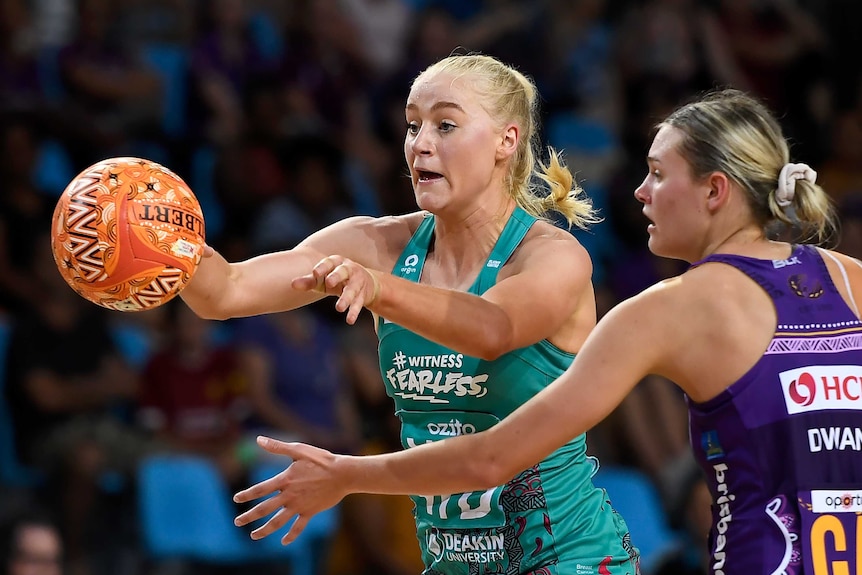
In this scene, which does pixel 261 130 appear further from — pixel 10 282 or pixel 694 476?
pixel 694 476

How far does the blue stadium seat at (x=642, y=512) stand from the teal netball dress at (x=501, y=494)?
3212mm

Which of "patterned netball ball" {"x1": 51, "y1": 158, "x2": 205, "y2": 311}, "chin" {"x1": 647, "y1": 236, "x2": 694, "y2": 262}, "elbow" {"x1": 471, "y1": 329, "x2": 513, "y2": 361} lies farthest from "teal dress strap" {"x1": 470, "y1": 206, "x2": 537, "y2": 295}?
"patterned netball ball" {"x1": 51, "y1": 158, "x2": 205, "y2": 311}

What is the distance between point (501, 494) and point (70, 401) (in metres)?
3.83

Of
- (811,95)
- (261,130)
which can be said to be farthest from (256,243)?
(811,95)

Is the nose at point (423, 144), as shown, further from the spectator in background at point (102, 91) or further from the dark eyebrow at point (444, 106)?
the spectator in background at point (102, 91)

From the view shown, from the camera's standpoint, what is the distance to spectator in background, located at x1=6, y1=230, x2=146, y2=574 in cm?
597

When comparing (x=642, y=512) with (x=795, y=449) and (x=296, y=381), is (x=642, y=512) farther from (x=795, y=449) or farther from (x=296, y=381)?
(x=795, y=449)

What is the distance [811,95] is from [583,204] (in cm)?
623

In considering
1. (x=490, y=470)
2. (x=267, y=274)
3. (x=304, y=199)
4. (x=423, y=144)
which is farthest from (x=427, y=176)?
(x=304, y=199)

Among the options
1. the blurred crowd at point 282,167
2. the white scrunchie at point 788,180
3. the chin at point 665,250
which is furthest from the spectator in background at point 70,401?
the white scrunchie at point 788,180

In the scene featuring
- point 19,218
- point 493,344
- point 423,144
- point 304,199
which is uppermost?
point 304,199

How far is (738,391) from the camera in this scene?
99.3 inches

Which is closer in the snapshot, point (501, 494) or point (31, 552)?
point (501, 494)

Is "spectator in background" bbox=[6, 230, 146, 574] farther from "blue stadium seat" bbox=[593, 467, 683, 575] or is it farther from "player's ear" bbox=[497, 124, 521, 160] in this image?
"player's ear" bbox=[497, 124, 521, 160]
